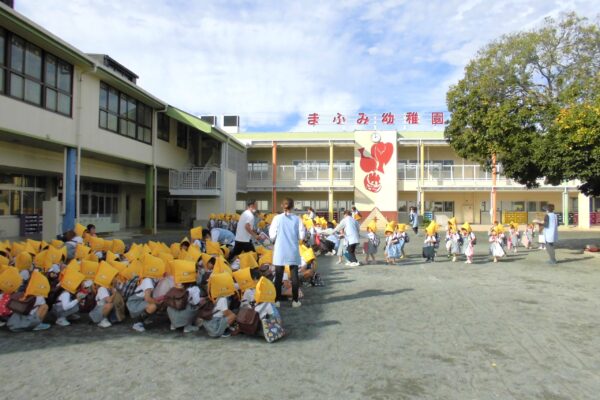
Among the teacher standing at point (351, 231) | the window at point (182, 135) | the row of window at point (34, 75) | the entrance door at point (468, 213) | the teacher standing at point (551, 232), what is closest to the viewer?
the teacher standing at point (351, 231)

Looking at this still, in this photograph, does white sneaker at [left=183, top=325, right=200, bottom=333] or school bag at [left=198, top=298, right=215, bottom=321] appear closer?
school bag at [left=198, top=298, right=215, bottom=321]

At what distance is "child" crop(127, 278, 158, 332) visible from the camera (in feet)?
16.7

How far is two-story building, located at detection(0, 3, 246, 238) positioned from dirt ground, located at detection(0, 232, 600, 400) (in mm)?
8625

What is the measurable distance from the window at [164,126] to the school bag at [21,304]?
1545 centimetres

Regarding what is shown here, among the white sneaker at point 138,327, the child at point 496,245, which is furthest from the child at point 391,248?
the white sneaker at point 138,327

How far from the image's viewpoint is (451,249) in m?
11.6

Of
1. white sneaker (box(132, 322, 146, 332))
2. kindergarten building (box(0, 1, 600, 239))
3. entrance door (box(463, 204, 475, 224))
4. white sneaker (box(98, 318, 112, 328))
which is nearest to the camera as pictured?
white sneaker (box(132, 322, 146, 332))

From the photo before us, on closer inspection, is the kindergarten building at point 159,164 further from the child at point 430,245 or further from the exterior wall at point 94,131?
the child at point 430,245

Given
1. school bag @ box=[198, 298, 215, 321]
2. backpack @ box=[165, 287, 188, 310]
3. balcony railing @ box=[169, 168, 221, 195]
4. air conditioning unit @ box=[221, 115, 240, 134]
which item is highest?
air conditioning unit @ box=[221, 115, 240, 134]

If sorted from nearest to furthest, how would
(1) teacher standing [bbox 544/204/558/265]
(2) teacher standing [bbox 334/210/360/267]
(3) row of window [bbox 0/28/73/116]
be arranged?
(2) teacher standing [bbox 334/210/360/267]
(3) row of window [bbox 0/28/73/116]
(1) teacher standing [bbox 544/204/558/265]

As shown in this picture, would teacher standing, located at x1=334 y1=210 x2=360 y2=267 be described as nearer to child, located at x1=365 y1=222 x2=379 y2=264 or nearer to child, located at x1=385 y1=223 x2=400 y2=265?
child, located at x1=365 y1=222 x2=379 y2=264

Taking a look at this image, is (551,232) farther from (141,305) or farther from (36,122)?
(36,122)

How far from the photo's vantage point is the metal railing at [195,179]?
20609 millimetres

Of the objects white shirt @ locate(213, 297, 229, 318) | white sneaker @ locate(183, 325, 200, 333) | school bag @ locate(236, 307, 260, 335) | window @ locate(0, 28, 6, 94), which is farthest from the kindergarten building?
school bag @ locate(236, 307, 260, 335)
